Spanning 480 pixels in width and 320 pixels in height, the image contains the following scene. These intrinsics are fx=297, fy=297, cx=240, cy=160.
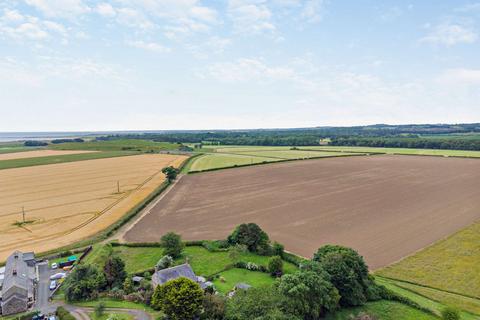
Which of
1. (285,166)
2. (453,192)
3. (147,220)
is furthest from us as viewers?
(285,166)

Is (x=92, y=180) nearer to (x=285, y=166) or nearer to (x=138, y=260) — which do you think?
(x=138, y=260)

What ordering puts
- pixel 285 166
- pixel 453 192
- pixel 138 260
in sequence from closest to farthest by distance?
pixel 138 260 → pixel 453 192 → pixel 285 166

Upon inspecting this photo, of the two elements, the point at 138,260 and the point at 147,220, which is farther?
the point at 147,220

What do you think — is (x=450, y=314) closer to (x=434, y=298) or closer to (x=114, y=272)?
(x=434, y=298)

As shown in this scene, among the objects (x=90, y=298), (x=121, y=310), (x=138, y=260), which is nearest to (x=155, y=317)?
(x=121, y=310)

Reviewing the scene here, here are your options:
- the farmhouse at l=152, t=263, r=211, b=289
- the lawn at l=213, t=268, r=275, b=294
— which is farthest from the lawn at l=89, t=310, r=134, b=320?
the lawn at l=213, t=268, r=275, b=294

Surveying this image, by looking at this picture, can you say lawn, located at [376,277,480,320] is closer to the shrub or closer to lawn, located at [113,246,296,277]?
lawn, located at [113,246,296,277]

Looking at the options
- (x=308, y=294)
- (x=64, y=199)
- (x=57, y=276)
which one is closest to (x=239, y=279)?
(x=308, y=294)

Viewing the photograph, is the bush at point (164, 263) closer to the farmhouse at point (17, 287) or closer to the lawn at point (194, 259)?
the lawn at point (194, 259)
